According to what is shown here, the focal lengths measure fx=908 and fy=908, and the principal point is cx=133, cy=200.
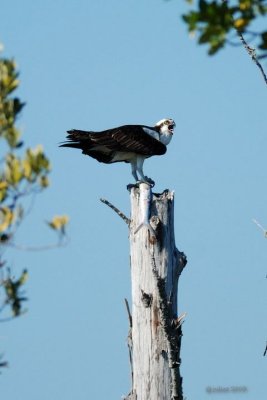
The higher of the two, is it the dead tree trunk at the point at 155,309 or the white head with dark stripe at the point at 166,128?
the white head with dark stripe at the point at 166,128

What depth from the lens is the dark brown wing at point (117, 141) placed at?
1082 cm

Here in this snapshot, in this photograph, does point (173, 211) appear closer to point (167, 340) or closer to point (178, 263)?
point (178, 263)

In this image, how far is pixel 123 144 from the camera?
1105cm

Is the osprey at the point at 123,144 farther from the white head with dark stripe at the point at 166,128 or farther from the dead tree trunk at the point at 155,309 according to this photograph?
the dead tree trunk at the point at 155,309

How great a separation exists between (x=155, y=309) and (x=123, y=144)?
2.77m

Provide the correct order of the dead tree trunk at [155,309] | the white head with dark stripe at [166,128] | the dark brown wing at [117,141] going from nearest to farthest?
1. the dead tree trunk at [155,309]
2. the dark brown wing at [117,141]
3. the white head with dark stripe at [166,128]

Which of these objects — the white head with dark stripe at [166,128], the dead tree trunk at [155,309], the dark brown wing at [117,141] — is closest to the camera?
the dead tree trunk at [155,309]

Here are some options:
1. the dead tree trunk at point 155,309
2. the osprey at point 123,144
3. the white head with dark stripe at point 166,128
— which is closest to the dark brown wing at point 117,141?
the osprey at point 123,144

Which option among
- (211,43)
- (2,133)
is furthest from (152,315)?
(211,43)

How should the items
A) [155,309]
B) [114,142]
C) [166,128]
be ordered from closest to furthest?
[155,309] → [114,142] → [166,128]

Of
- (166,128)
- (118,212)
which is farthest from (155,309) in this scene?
(166,128)

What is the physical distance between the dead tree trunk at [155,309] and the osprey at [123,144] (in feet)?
5.78

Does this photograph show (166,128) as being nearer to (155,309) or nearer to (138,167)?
(138,167)

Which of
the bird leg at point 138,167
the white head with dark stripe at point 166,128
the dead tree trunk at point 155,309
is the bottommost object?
the dead tree trunk at point 155,309
